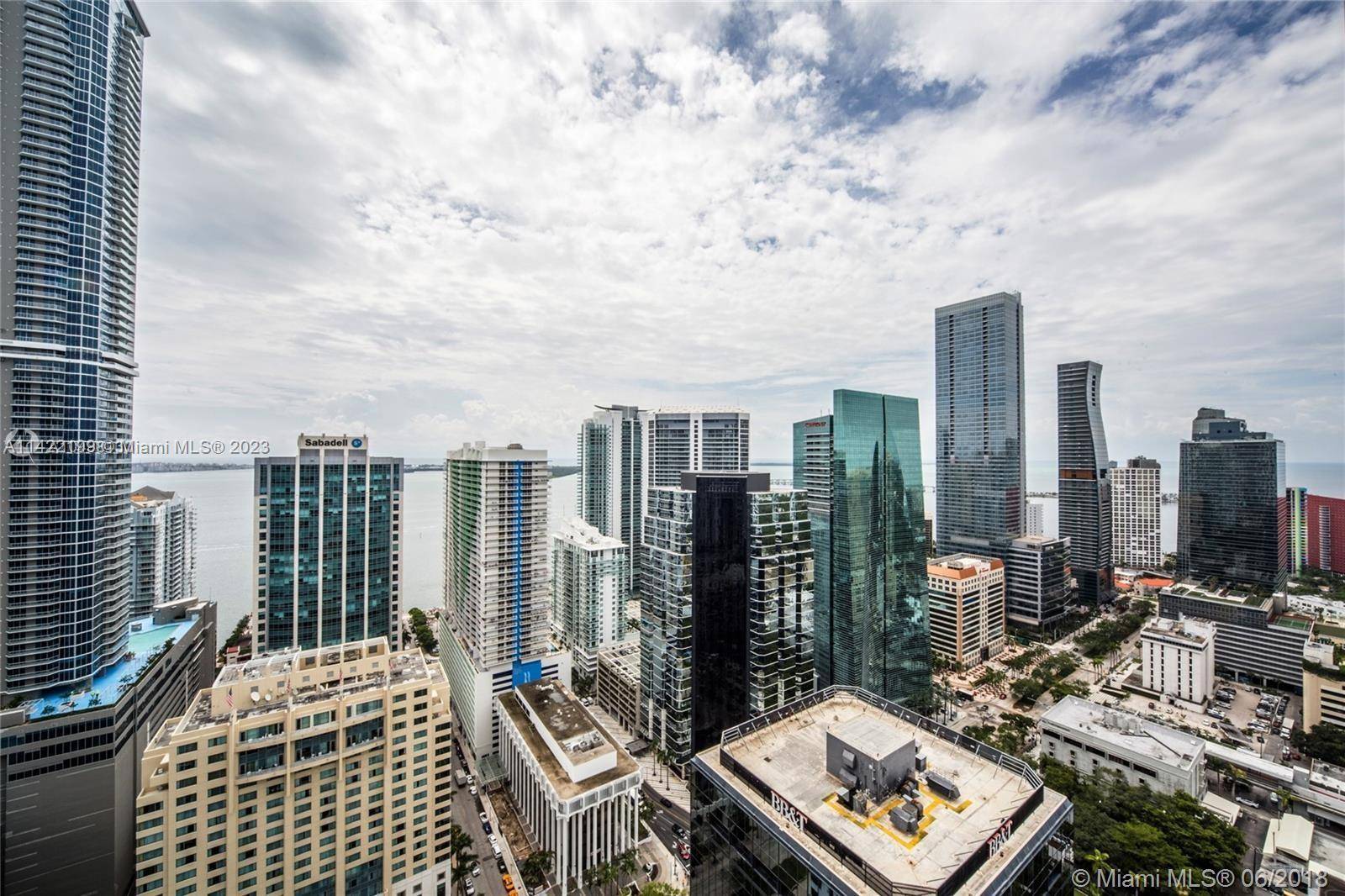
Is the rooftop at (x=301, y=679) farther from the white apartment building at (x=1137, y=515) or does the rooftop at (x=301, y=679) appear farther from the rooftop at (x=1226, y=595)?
the white apartment building at (x=1137, y=515)

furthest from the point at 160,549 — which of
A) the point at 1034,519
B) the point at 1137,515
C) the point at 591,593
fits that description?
the point at 1034,519

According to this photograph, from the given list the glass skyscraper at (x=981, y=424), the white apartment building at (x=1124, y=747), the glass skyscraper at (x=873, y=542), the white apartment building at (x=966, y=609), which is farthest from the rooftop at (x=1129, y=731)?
the glass skyscraper at (x=981, y=424)

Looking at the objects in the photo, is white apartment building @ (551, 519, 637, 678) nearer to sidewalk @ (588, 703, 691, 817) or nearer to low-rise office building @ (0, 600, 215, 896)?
sidewalk @ (588, 703, 691, 817)

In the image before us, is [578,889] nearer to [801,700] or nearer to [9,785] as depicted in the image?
[801,700]

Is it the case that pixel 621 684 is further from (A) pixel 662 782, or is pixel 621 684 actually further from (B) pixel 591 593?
(B) pixel 591 593

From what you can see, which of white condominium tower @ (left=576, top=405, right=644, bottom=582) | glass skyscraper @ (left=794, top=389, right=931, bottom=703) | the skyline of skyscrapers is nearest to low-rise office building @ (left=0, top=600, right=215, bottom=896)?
the skyline of skyscrapers

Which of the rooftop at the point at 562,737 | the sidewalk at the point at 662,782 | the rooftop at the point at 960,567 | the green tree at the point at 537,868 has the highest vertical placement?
the rooftop at the point at 960,567
